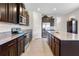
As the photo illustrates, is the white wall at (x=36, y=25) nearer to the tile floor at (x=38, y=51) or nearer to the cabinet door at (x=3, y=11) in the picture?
the tile floor at (x=38, y=51)

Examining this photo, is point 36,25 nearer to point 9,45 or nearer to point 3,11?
point 3,11

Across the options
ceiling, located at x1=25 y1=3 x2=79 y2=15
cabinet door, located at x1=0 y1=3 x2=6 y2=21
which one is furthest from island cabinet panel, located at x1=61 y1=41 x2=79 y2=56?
ceiling, located at x1=25 y1=3 x2=79 y2=15

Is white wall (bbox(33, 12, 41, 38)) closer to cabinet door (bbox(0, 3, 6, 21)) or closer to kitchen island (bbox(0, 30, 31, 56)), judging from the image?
kitchen island (bbox(0, 30, 31, 56))

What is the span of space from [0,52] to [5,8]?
180 centimetres

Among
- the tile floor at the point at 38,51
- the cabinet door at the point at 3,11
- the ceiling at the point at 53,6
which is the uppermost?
the ceiling at the point at 53,6

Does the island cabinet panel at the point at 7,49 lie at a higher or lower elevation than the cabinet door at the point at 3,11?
lower

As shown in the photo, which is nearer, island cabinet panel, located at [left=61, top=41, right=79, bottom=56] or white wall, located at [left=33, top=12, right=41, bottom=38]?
island cabinet panel, located at [left=61, top=41, right=79, bottom=56]

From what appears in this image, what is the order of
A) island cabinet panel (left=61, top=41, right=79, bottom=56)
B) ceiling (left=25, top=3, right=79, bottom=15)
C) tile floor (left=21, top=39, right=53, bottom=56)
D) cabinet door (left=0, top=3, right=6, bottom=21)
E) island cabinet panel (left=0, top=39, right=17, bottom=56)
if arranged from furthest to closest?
1. ceiling (left=25, top=3, right=79, bottom=15)
2. tile floor (left=21, top=39, right=53, bottom=56)
3. cabinet door (left=0, top=3, right=6, bottom=21)
4. island cabinet panel (left=61, top=41, right=79, bottom=56)
5. island cabinet panel (left=0, top=39, right=17, bottom=56)

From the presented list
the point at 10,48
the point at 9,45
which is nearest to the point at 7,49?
the point at 9,45

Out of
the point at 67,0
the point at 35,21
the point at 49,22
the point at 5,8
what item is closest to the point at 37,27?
the point at 35,21

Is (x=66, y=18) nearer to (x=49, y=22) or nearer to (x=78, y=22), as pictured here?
(x=49, y=22)

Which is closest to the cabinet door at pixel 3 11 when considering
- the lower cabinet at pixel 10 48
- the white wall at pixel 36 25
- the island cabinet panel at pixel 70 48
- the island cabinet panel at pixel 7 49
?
the lower cabinet at pixel 10 48

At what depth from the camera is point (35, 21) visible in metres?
12.0

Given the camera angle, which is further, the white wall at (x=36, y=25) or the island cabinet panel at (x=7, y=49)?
the white wall at (x=36, y=25)
